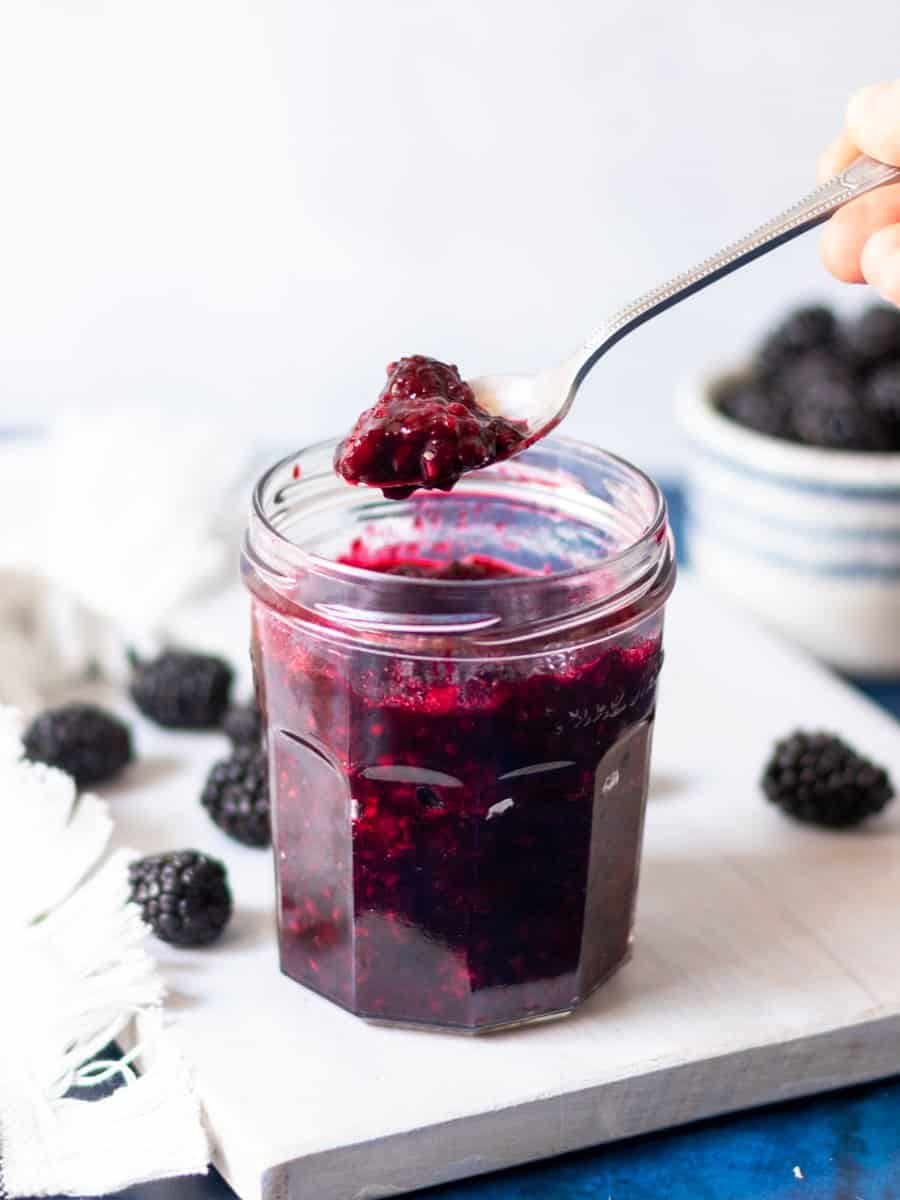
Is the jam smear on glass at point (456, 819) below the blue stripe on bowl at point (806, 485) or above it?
above

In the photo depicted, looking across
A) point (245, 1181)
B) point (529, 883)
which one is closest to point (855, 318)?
point (529, 883)

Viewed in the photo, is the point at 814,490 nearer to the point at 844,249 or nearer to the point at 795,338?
the point at 795,338

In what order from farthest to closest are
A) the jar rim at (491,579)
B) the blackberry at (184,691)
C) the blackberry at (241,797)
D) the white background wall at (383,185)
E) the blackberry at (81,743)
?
the white background wall at (383,185)
the blackberry at (184,691)
the blackberry at (81,743)
the blackberry at (241,797)
the jar rim at (491,579)

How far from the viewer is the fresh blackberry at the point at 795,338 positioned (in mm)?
2131

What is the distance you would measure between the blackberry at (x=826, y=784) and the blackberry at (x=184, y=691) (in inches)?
22.3

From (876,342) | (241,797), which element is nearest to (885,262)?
(241,797)

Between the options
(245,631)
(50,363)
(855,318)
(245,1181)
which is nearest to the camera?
(245,1181)

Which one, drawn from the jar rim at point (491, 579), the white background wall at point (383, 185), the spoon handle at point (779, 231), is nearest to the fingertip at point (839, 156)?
the spoon handle at point (779, 231)

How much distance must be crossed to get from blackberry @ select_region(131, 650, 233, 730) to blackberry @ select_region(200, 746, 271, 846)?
199 mm

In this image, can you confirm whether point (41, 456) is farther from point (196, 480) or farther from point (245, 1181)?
point (245, 1181)

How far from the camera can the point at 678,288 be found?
47.4 inches

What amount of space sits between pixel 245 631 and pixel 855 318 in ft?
2.99

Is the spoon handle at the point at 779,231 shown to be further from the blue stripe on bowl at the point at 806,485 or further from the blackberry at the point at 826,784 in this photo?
the blue stripe on bowl at the point at 806,485

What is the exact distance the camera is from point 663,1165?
1.20 meters
